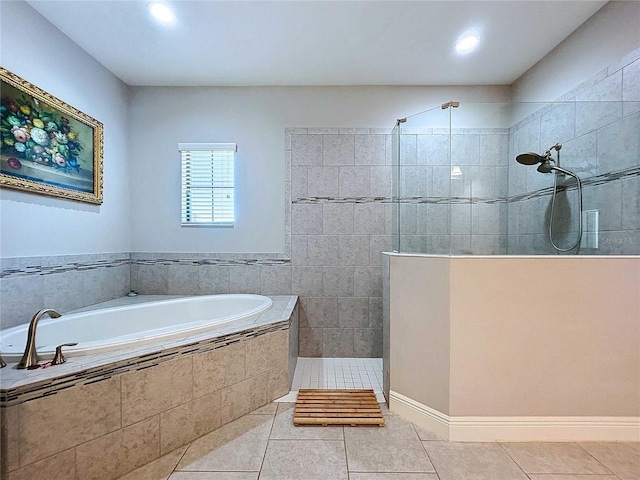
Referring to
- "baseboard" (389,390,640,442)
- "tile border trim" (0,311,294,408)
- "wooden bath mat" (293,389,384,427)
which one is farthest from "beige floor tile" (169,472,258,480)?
"baseboard" (389,390,640,442)

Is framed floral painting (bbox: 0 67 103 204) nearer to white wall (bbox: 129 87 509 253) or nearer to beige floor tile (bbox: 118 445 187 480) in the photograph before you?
white wall (bbox: 129 87 509 253)

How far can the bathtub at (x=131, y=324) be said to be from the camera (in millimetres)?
1447

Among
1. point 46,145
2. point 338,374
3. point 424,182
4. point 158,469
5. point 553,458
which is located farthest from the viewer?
point 338,374

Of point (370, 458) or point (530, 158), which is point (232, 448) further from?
point (530, 158)

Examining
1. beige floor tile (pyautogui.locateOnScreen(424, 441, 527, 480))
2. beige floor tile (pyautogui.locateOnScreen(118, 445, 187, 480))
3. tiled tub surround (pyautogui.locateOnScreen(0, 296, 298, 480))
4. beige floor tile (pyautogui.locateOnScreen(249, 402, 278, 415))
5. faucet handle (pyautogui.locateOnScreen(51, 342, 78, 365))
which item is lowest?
beige floor tile (pyautogui.locateOnScreen(424, 441, 527, 480))

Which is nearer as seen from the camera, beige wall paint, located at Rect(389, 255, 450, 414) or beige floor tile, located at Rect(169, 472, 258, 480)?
beige floor tile, located at Rect(169, 472, 258, 480)

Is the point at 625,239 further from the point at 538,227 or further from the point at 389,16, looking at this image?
the point at 389,16

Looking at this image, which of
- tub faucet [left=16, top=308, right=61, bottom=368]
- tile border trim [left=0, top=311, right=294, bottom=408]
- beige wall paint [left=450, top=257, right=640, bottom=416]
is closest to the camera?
tile border trim [left=0, top=311, right=294, bottom=408]

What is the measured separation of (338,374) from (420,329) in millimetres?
1028

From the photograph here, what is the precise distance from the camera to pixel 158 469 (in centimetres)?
138

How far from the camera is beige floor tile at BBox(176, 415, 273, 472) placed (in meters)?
1.40

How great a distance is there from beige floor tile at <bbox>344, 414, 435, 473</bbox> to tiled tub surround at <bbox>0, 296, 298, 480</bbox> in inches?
26.5

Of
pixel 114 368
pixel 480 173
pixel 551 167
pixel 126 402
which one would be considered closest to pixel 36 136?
pixel 114 368

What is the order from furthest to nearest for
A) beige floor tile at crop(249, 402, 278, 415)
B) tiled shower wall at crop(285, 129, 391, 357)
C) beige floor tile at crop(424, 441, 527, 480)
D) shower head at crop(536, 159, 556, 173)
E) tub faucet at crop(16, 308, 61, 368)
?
tiled shower wall at crop(285, 129, 391, 357), shower head at crop(536, 159, 556, 173), beige floor tile at crop(249, 402, 278, 415), beige floor tile at crop(424, 441, 527, 480), tub faucet at crop(16, 308, 61, 368)
